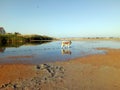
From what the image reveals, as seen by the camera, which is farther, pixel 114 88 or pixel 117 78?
pixel 117 78

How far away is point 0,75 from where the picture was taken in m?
11.7

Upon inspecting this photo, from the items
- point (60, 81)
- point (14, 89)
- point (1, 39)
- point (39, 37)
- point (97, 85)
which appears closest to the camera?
point (14, 89)

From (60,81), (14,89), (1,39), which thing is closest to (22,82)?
(14,89)

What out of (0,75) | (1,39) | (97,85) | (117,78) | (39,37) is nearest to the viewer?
(97,85)

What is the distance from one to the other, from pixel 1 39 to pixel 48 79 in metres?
56.6

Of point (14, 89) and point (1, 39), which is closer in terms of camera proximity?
point (14, 89)

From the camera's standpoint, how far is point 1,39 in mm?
63719

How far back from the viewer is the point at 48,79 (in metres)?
10.6

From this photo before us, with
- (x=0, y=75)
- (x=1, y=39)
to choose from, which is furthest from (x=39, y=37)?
(x=0, y=75)

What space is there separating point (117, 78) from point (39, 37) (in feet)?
263

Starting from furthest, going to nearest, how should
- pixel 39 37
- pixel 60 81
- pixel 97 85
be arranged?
1. pixel 39 37
2. pixel 60 81
3. pixel 97 85

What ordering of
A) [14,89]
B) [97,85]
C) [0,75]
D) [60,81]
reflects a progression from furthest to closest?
[0,75]
[60,81]
[97,85]
[14,89]

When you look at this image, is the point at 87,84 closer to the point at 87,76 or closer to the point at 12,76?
the point at 87,76

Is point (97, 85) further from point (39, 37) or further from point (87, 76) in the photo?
point (39, 37)
